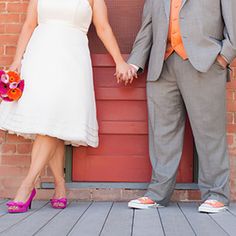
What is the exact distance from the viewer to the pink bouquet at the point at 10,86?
3.01 m

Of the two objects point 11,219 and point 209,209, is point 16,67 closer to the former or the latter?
point 11,219

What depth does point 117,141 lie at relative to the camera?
3.64m

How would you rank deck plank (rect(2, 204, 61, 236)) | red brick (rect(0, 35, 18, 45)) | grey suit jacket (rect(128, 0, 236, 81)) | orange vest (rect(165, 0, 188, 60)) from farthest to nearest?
red brick (rect(0, 35, 18, 45)) < orange vest (rect(165, 0, 188, 60)) < grey suit jacket (rect(128, 0, 236, 81)) < deck plank (rect(2, 204, 61, 236))

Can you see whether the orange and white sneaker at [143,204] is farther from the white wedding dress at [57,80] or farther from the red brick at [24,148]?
the red brick at [24,148]

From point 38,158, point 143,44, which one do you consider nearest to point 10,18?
point 143,44

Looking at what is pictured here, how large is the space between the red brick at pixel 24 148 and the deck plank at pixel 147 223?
1015 mm

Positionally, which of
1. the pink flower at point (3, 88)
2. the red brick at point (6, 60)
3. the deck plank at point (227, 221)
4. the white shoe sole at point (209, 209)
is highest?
the red brick at point (6, 60)

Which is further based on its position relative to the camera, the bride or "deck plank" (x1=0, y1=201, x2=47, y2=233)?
the bride

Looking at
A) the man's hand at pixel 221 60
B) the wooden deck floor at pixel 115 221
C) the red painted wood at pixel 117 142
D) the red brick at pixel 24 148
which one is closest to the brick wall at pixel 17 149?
the red brick at pixel 24 148

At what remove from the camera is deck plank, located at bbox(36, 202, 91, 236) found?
242 cm

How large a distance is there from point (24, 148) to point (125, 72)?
3.17 ft

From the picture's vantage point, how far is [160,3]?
3.27 meters

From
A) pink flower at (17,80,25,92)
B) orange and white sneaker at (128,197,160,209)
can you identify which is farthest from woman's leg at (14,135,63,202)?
orange and white sneaker at (128,197,160,209)

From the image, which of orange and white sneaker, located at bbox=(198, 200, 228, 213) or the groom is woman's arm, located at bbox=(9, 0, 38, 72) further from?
orange and white sneaker, located at bbox=(198, 200, 228, 213)
